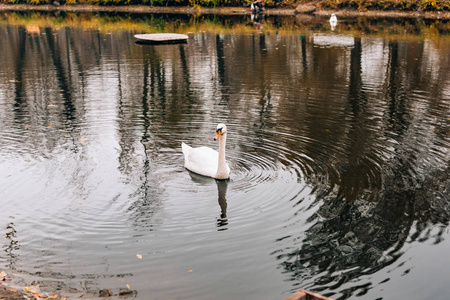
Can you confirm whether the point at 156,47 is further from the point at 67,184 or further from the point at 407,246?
the point at 407,246

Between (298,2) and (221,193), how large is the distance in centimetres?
5030

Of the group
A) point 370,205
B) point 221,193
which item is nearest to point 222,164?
point 221,193

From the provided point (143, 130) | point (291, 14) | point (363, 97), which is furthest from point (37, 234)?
point (291, 14)

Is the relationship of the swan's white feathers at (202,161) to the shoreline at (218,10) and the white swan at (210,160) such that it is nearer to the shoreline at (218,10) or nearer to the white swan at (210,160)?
the white swan at (210,160)

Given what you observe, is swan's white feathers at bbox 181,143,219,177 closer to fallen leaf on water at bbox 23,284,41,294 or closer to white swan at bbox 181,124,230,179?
white swan at bbox 181,124,230,179

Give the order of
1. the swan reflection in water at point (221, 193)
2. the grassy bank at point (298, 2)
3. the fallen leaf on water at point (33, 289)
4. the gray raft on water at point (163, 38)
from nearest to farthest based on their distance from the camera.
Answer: the fallen leaf on water at point (33, 289) < the swan reflection in water at point (221, 193) < the gray raft on water at point (163, 38) < the grassy bank at point (298, 2)

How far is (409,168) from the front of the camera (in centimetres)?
1066

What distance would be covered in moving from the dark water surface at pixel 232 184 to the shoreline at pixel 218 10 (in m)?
28.4

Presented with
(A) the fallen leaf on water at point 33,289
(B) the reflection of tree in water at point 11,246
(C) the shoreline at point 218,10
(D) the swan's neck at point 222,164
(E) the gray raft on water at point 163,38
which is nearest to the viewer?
(A) the fallen leaf on water at point 33,289

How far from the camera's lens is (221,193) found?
31.8 ft

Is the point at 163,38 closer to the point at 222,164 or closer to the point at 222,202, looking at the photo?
the point at 222,164

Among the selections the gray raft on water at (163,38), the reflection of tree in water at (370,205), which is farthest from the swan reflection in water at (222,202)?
the gray raft on water at (163,38)

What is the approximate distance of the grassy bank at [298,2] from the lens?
47188 mm

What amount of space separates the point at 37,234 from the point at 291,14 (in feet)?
166
